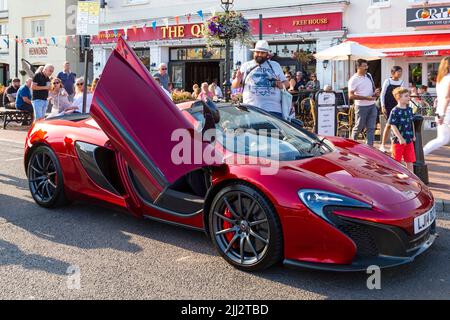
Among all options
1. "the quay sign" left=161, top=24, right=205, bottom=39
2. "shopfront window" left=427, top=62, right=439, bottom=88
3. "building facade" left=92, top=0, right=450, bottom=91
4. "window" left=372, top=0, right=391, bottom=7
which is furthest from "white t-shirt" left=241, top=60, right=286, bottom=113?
"the quay sign" left=161, top=24, right=205, bottom=39

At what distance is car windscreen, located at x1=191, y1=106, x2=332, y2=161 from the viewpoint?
163 inches

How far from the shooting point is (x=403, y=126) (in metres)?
6.52

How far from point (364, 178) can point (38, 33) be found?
→ 96.7 ft

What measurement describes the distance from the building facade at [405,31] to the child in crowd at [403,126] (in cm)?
1077

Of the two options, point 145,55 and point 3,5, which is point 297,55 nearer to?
point 145,55

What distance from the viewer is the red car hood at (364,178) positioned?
3.60 m

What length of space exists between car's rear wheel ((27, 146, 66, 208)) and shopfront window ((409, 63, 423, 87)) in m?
15.8

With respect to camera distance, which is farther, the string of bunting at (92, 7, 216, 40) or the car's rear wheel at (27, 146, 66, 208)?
the string of bunting at (92, 7, 216, 40)

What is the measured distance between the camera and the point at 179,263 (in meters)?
4.01

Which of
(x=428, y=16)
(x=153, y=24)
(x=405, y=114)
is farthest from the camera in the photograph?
(x=153, y=24)

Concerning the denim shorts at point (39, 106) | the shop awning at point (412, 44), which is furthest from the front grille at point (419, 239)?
the shop awning at point (412, 44)

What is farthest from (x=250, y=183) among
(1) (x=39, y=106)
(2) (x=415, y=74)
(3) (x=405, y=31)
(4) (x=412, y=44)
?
(2) (x=415, y=74)

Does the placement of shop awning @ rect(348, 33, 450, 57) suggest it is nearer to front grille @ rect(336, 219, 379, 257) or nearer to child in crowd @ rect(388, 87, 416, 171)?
child in crowd @ rect(388, 87, 416, 171)
